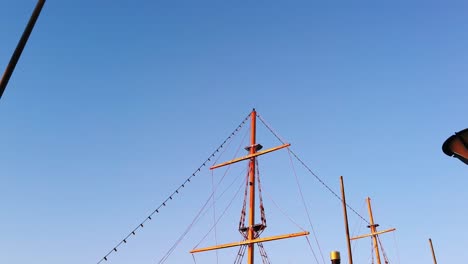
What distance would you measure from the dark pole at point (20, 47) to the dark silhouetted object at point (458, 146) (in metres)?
5.58

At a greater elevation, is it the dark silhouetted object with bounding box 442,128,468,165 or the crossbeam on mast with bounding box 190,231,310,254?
the crossbeam on mast with bounding box 190,231,310,254

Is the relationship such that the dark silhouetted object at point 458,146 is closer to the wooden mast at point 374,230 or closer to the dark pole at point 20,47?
the dark pole at point 20,47

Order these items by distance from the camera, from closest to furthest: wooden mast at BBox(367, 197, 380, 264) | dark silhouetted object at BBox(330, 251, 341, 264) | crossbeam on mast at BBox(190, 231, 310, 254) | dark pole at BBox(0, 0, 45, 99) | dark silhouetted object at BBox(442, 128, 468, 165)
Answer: dark silhouetted object at BBox(442, 128, 468, 165)
dark pole at BBox(0, 0, 45, 99)
dark silhouetted object at BBox(330, 251, 341, 264)
crossbeam on mast at BBox(190, 231, 310, 254)
wooden mast at BBox(367, 197, 380, 264)

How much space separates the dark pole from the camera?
5.14m

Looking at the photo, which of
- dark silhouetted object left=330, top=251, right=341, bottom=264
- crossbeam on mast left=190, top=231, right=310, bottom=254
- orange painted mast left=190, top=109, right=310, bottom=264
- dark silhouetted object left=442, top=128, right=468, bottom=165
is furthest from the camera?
orange painted mast left=190, top=109, right=310, bottom=264

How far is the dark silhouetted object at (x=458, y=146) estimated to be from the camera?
5.01 metres

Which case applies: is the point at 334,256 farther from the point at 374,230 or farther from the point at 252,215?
the point at 374,230

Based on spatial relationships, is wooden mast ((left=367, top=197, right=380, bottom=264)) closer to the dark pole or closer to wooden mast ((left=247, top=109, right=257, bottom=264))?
wooden mast ((left=247, top=109, right=257, bottom=264))

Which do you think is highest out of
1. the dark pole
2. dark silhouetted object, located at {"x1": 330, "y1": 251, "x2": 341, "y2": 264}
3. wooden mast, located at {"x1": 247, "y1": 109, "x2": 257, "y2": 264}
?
wooden mast, located at {"x1": 247, "y1": 109, "x2": 257, "y2": 264}

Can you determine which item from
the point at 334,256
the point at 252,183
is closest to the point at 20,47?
the point at 334,256

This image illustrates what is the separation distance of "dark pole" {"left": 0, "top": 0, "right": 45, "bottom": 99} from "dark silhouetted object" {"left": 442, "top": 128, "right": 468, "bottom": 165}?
558 cm

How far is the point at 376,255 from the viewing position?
4903 cm

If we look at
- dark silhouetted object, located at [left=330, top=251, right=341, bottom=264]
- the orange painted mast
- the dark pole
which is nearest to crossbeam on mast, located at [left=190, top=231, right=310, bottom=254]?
the orange painted mast

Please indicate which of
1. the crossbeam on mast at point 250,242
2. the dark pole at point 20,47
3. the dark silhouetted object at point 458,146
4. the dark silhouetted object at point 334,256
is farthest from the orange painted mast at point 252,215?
the dark pole at point 20,47
